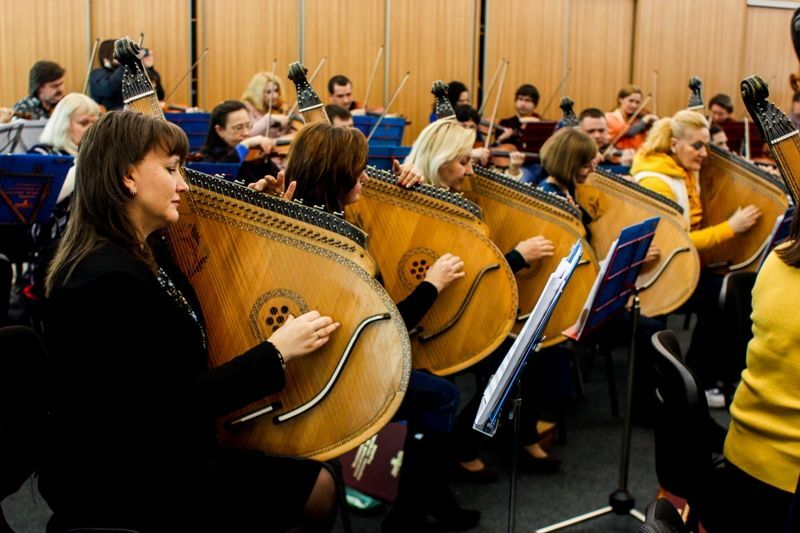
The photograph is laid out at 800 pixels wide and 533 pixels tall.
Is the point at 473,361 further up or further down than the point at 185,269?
further down

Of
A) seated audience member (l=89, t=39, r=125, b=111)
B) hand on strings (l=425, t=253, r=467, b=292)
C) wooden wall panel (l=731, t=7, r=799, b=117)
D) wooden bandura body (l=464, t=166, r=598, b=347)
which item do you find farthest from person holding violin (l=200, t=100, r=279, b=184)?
wooden wall panel (l=731, t=7, r=799, b=117)

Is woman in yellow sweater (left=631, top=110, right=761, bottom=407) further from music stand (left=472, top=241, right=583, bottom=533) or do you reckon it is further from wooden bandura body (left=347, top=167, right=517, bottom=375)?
music stand (left=472, top=241, right=583, bottom=533)

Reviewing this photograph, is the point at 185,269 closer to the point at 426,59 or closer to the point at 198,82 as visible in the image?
the point at 198,82

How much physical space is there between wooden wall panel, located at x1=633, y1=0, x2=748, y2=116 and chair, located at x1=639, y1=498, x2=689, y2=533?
34.0 ft

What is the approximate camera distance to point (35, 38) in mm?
8305

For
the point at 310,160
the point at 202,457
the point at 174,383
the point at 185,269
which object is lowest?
the point at 202,457

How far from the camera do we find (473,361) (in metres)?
2.67

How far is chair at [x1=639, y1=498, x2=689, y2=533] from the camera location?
40.5 inches

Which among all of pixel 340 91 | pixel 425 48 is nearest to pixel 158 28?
→ pixel 340 91

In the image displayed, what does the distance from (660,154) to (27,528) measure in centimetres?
306

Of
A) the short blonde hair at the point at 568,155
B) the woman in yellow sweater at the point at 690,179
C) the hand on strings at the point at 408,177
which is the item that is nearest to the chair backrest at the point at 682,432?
the hand on strings at the point at 408,177

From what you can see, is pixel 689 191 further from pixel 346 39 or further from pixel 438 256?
pixel 346 39

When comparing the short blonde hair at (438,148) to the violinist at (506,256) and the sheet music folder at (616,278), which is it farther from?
the sheet music folder at (616,278)

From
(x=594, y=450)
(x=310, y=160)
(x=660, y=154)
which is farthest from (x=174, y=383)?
(x=660, y=154)
